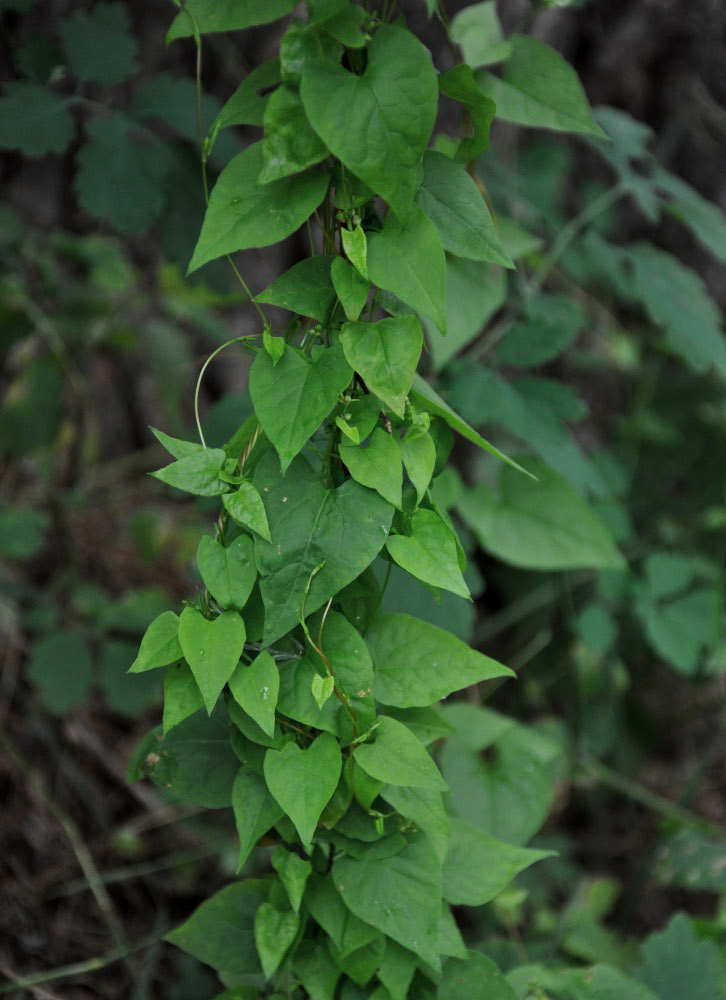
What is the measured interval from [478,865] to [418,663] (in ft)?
0.93

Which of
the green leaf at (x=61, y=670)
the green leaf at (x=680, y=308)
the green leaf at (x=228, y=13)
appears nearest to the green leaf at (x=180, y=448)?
the green leaf at (x=228, y=13)

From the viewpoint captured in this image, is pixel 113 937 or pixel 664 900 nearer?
pixel 113 937

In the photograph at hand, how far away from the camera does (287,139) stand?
2.33ft

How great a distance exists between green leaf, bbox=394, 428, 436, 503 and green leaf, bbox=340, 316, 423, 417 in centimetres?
6

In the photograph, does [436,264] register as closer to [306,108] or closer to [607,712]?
[306,108]

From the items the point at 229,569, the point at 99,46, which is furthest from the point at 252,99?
the point at 99,46

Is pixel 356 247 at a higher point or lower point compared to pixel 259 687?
higher

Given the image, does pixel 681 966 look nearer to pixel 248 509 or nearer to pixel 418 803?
pixel 418 803

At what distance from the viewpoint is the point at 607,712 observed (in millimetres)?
1870

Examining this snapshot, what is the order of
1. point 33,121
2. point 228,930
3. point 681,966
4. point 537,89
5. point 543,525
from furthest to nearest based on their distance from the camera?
1. point 543,525
2. point 33,121
3. point 681,966
4. point 537,89
5. point 228,930

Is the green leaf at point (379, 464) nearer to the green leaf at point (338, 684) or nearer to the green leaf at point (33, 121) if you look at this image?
the green leaf at point (338, 684)

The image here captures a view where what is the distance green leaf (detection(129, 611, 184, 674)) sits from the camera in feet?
2.41

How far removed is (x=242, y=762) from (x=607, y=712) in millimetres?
1251

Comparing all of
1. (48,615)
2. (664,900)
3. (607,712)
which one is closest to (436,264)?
(48,615)
